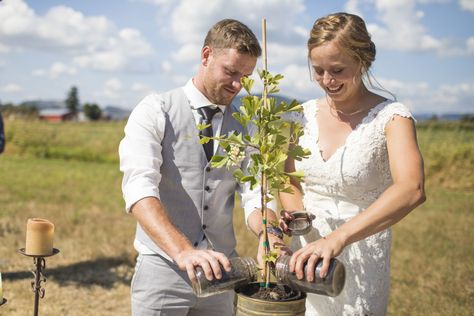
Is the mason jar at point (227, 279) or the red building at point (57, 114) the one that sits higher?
the red building at point (57, 114)

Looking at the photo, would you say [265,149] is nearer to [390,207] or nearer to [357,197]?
[390,207]

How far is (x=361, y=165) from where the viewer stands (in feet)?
6.72

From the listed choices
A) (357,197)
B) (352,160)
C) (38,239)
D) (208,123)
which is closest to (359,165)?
(352,160)

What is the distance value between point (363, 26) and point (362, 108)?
0.34 metres

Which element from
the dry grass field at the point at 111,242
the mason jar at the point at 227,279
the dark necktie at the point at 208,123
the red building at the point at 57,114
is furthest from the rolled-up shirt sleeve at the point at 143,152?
the red building at the point at 57,114

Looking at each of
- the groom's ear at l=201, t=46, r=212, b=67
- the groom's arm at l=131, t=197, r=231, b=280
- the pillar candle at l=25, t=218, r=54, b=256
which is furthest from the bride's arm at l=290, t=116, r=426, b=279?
the pillar candle at l=25, t=218, r=54, b=256

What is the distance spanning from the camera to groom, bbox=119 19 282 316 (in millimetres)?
2082

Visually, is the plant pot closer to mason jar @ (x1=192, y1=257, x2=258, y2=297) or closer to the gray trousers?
mason jar @ (x1=192, y1=257, x2=258, y2=297)

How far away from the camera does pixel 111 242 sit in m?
6.74

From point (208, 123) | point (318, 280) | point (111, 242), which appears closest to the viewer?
point (318, 280)

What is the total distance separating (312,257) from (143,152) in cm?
83

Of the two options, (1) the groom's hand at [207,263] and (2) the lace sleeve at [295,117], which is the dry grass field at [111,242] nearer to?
(2) the lace sleeve at [295,117]

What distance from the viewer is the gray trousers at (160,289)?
87.0 inches

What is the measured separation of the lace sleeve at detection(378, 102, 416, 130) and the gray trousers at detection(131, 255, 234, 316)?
3.40 ft
